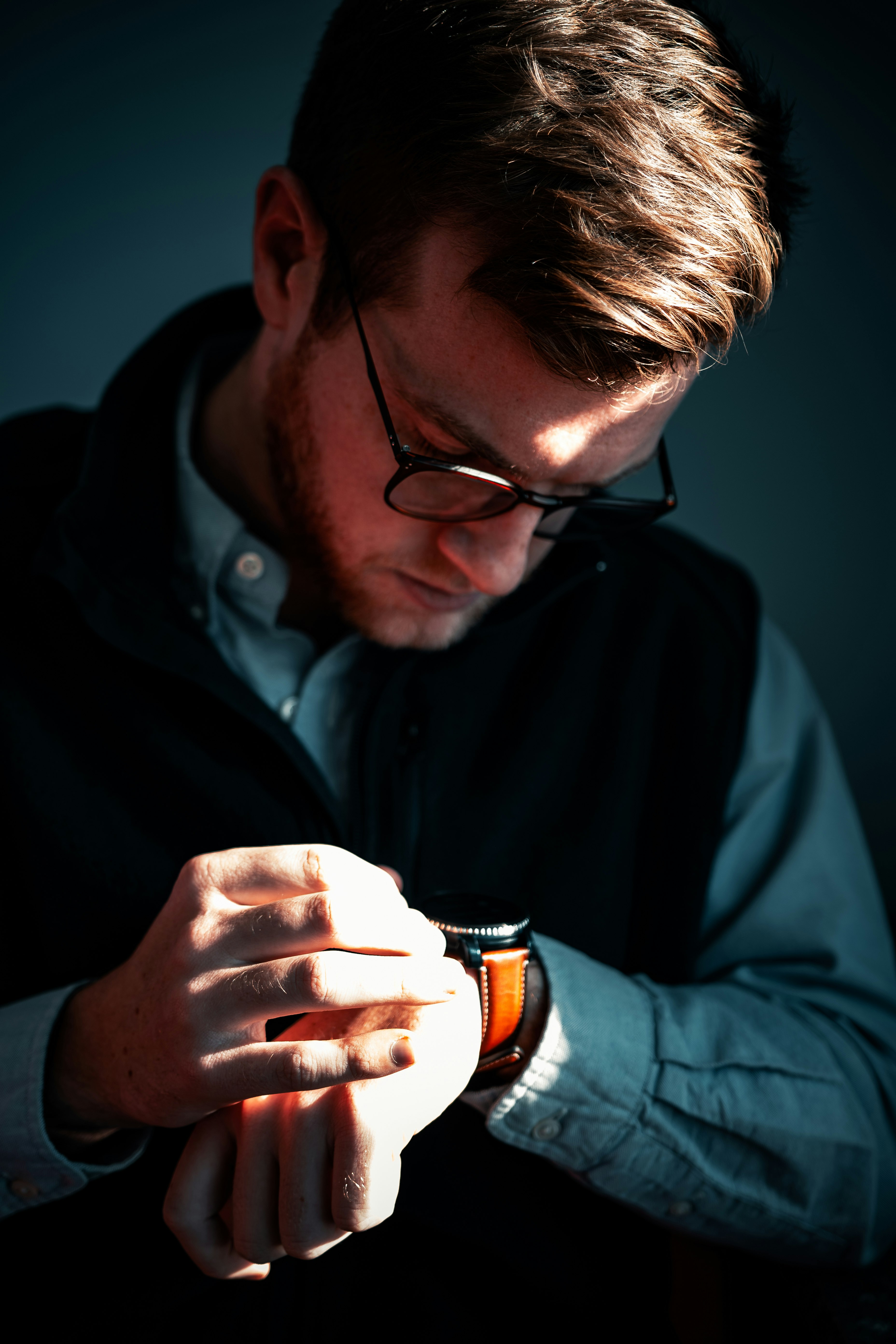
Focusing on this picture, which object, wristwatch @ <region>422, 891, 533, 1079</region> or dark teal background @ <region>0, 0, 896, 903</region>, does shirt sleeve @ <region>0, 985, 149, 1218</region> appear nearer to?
wristwatch @ <region>422, 891, 533, 1079</region>

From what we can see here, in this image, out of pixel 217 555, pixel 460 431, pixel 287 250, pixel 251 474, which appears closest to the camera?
pixel 460 431

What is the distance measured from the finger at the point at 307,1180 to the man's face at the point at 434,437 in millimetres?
603

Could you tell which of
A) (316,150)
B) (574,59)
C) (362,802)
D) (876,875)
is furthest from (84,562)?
(876,875)

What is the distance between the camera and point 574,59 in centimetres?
89

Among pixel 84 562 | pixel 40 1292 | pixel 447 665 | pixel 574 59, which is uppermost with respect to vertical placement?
pixel 574 59

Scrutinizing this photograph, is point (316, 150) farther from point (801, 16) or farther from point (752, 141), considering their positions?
point (801, 16)

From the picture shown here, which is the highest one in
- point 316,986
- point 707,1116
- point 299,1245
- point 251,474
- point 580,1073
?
point 251,474

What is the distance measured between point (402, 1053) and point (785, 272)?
151 centimetres

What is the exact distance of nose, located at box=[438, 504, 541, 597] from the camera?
111 centimetres

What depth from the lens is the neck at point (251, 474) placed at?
4.63 ft

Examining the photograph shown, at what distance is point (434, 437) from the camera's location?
1.03 m

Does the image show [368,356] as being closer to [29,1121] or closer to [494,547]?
[494,547]

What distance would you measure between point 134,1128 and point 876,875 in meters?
1.55

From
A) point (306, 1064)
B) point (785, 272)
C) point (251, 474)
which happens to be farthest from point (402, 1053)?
point (785, 272)
